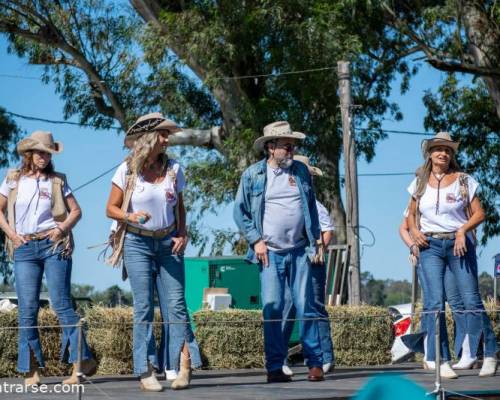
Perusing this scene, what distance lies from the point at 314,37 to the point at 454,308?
14.9 m

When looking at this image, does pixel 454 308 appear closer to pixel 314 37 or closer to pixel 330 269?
pixel 330 269

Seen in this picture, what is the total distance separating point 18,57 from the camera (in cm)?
2900

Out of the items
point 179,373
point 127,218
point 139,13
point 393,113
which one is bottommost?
point 179,373

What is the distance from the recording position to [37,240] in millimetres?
8102

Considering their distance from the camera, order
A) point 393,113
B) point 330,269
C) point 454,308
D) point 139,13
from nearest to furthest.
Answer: point 454,308
point 330,269
point 139,13
point 393,113

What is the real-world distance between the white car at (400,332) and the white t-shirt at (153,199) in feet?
5.91

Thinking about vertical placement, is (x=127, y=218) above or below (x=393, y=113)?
below

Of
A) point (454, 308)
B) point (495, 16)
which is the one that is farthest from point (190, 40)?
point (454, 308)

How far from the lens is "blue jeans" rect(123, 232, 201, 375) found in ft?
25.9

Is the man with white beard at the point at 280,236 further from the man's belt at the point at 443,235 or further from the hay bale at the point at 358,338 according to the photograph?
the hay bale at the point at 358,338

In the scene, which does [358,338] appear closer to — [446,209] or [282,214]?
[446,209]

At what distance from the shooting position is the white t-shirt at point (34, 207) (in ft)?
26.7

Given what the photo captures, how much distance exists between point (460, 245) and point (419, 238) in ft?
1.11

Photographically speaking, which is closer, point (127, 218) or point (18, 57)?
point (127, 218)
